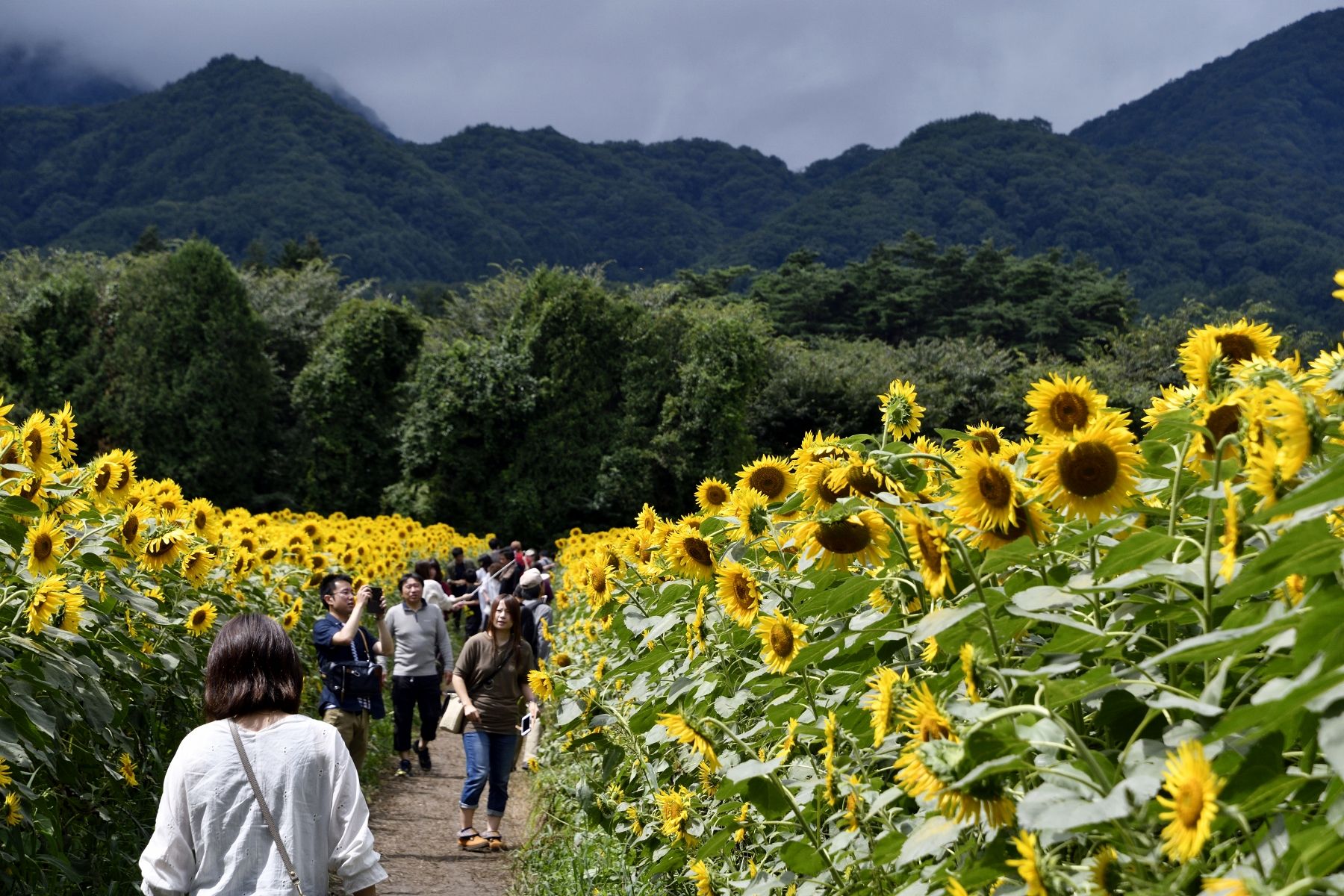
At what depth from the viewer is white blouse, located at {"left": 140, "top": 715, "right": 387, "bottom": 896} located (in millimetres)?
2803

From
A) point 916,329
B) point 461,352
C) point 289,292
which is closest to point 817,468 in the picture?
point 461,352

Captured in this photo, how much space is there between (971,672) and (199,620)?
14.8ft

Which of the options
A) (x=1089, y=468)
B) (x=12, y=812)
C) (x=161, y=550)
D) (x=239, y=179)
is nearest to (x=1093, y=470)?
(x=1089, y=468)

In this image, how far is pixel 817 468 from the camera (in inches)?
93.0

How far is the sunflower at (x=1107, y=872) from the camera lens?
129 centimetres

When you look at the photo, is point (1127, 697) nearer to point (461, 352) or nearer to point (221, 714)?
point (221, 714)

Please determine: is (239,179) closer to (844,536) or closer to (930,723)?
(844,536)

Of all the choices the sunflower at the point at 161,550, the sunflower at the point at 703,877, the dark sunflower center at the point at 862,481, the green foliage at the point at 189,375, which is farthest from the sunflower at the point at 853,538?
the green foliage at the point at 189,375

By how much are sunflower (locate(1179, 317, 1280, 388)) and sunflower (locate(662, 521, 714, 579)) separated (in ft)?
5.14

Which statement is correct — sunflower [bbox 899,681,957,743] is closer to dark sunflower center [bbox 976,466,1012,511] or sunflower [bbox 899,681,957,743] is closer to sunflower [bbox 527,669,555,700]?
dark sunflower center [bbox 976,466,1012,511]

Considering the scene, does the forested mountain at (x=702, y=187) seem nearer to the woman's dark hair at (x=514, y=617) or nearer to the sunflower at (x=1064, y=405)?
the woman's dark hair at (x=514, y=617)

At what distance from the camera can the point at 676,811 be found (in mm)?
3520

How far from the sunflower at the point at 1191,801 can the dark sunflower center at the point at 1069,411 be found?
836 millimetres

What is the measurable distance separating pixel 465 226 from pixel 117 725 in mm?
98111
